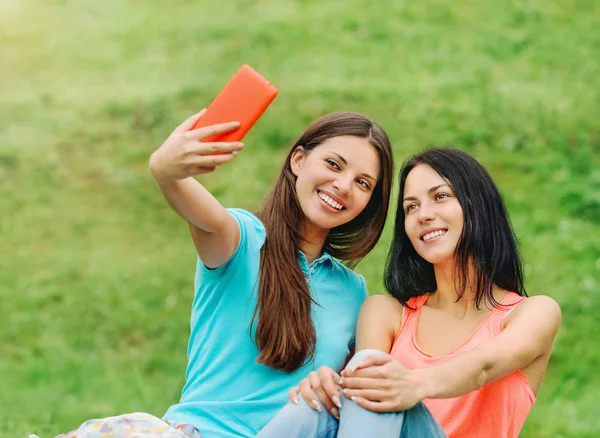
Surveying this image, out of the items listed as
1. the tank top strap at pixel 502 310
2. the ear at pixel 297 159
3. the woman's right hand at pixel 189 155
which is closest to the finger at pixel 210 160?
the woman's right hand at pixel 189 155

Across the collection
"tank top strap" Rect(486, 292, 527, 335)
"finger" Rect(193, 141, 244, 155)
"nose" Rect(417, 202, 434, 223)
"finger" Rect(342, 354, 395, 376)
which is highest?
"finger" Rect(193, 141, 244, 155)

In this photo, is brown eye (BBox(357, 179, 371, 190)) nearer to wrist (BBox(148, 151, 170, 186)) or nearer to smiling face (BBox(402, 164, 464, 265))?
smiling face (BBox(402, 164, 464, 265))

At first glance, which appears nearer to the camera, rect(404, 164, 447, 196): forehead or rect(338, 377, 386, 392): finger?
rect(338, 377, 386, 392): finger

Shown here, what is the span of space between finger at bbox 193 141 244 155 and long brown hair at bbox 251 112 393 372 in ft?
2.15

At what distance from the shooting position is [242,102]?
2.31 metres

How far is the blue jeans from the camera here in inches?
88.6

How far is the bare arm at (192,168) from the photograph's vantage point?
2.14m

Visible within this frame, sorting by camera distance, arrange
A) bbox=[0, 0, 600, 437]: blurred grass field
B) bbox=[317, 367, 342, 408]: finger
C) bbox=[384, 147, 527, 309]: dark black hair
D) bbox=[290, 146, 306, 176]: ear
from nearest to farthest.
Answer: bbox=[317, 367, 342, 408]: finger, bbox=[384, 147, 527, 309]: dark black hair, bbox=[290, 146, 306, 176]: ear, bbox=[0, 0, 600, 437]: blurred grass field

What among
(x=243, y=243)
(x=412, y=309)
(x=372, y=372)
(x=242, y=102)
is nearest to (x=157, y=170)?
(x=242, y=102)

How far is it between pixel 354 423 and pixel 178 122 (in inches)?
190

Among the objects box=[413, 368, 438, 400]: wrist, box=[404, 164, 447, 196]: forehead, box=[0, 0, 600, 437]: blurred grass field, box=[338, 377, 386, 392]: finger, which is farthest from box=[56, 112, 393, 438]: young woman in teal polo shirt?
box=[0, 0, 600, 437]: blurred grass field

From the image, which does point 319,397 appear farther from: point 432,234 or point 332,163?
point 332,163

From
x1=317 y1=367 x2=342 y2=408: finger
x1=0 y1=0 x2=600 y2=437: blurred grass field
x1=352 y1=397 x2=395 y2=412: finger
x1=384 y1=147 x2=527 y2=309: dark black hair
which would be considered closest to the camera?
x1=352 y1=397 x2=395 y2=412: finger

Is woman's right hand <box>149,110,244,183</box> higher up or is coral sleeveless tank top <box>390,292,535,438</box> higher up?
woman's right hand <box>149,110,244,183</box>
